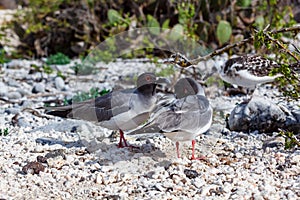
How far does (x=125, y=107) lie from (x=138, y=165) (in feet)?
1.66

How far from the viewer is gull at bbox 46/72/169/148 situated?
445 centimetres

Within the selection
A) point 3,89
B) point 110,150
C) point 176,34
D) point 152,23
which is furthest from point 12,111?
point 152,23

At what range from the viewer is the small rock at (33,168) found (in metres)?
4.03

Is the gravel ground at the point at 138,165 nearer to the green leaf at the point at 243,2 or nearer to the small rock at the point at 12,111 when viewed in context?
the small rock at the point at 12,111

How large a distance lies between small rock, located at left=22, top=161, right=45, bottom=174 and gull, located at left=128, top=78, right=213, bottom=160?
2.55 feet

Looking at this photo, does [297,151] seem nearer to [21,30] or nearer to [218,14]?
[218,14]

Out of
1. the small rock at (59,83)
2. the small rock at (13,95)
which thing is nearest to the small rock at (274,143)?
the small rock at (13,95)

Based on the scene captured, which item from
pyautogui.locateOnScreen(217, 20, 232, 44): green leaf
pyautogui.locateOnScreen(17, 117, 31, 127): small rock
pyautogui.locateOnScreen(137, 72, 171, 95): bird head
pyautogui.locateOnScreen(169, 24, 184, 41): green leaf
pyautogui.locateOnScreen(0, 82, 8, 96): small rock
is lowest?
pyautogui.locateOnScreen(0, 82, 8, 96): small rock

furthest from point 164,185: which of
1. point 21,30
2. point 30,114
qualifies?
point 21,30

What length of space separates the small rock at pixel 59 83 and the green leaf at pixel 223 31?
2.40 m

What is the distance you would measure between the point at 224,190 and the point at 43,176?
128cm

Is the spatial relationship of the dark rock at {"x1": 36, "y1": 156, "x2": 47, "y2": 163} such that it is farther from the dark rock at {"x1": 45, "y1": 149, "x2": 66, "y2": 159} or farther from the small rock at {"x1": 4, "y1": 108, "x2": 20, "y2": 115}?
the small rock at {"x1": 4, "y1": 108, "x2": 20, "y2": 115}

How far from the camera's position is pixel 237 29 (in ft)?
30.1

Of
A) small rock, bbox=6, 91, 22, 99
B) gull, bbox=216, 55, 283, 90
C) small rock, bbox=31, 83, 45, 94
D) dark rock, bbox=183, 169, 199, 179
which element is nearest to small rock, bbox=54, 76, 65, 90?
small rock, bbox=31, 83, 45, 94
